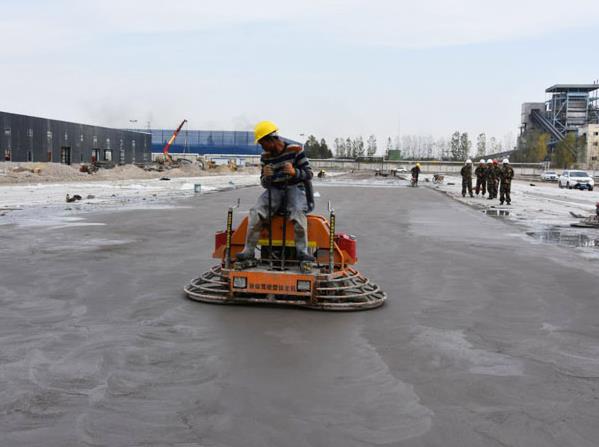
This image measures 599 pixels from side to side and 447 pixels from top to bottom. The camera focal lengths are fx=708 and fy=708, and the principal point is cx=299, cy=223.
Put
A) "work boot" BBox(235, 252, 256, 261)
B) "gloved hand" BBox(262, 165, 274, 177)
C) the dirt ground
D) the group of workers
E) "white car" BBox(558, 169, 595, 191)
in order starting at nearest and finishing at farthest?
"gloved hand" BBox(262, 165, 274, 177), "work boot" BBox(235, 252, 256, 261), the group of workers, the dirt ground, "white car" BBox(558, 169, 595, 191)

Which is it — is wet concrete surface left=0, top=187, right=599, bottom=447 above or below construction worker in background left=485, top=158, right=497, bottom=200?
below

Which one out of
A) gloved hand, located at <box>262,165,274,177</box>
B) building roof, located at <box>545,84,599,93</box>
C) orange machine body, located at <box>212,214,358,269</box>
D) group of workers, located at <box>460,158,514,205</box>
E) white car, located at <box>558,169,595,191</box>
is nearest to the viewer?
gloved hand, located at <box>262,165,274,177</box>

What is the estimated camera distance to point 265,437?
3990mm

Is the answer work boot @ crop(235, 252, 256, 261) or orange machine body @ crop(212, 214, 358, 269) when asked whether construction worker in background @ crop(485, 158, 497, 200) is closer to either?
orange machine body @ crop(212, 214, 358, 269)

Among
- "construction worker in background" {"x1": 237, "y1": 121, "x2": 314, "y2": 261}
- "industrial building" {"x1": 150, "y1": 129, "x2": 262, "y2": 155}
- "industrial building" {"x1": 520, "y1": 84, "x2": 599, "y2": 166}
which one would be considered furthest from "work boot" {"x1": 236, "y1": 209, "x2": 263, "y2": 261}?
"industrial building" {"x1": 150, "y1": 129, "x2": 262, "y2": 155}

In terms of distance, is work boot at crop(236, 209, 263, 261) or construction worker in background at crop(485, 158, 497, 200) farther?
construction worker in background at crop(485, 158, 497, 200)

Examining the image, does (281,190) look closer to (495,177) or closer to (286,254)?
(286,254)

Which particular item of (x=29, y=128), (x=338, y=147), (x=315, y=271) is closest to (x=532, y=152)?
(x=338, y=147)

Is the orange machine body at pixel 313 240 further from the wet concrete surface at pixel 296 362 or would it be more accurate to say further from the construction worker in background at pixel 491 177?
the construction worker in background at pixel 491 177

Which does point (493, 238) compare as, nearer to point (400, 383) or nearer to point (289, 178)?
point (289, 178)

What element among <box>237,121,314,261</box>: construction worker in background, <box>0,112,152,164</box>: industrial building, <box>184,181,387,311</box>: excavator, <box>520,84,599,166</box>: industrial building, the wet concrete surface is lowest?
the wet concrete surface

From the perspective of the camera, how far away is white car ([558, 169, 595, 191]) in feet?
168

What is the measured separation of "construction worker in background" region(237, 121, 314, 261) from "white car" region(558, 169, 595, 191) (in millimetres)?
47642

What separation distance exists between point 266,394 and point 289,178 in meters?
3.47
